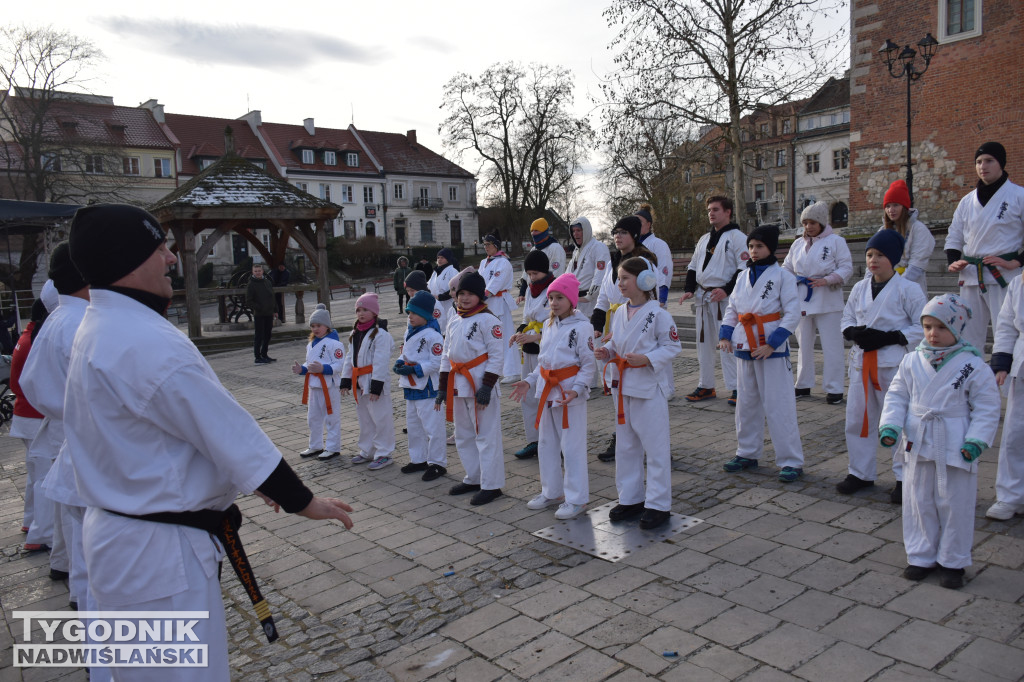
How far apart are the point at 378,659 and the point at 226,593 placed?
1.53 m

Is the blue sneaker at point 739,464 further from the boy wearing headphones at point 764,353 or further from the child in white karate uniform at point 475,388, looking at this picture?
the child in white karate uniform at point 475,388

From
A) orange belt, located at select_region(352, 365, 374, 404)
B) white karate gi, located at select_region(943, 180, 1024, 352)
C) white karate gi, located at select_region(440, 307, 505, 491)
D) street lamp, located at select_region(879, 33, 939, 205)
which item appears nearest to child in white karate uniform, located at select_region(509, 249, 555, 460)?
white karate gi, located at select_region(440, 307, 505, 491)

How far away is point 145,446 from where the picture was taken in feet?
7.27

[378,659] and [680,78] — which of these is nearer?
[378,659]

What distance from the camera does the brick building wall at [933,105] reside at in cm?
1775

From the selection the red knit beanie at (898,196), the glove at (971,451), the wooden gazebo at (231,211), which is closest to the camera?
the glove at (971,451)

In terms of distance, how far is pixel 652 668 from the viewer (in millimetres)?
3264

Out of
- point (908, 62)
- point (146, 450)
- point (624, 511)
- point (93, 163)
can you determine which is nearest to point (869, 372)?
point (624, 511)

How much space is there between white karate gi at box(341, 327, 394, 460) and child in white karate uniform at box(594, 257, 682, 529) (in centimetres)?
250

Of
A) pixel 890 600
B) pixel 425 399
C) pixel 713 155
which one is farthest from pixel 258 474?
pixel 713 155

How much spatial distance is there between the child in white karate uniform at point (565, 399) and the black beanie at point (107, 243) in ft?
11.2

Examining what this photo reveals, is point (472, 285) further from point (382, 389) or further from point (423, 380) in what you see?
point (382, 389)

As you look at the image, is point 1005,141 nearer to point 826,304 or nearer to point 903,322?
point 826,304

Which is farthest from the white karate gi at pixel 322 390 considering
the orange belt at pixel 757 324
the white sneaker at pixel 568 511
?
the orange belt at pixel 757 324
